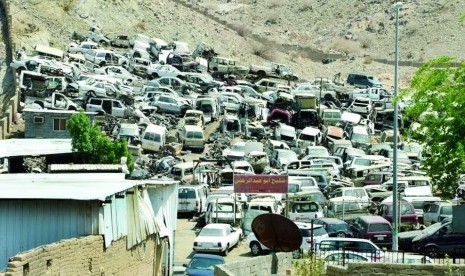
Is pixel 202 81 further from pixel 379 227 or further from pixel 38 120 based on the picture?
pixel 379 227

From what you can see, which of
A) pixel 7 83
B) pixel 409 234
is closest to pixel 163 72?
pixel 7 83

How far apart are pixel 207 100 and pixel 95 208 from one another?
152 ft

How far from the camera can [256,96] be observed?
252 ft

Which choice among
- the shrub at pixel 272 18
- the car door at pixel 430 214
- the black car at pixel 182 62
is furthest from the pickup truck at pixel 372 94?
the shrub at pixel 272 18

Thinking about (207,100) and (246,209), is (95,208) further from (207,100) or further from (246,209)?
(207,100)

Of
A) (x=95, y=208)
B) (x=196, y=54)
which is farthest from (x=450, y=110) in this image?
(x=196, y=54)

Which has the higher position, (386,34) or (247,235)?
(386,34)

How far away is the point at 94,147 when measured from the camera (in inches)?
1929

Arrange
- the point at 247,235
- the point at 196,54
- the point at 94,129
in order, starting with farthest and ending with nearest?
the point at 196,54
the point at 94,129
the point at 247,235

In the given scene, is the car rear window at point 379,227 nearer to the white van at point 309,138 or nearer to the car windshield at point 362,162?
the car windshield at point 362,162

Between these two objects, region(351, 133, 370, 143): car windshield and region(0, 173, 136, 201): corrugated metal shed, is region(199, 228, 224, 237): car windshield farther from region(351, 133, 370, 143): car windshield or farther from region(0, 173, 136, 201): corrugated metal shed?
region(351, 133, 370, 143): car windshield

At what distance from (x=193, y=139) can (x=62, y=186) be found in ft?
116

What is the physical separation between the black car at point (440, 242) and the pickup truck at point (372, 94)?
136 ft

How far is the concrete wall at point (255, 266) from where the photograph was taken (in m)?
18.9
